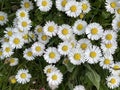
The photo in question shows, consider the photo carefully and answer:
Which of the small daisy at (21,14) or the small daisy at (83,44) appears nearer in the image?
the small daisy at (83,44)

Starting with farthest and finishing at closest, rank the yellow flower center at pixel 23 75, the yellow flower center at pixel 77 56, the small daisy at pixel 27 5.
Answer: the small daisy at pixel 27 5
the yellow flower center at pixel 23 75
the yellow flower center at pixel 77 56

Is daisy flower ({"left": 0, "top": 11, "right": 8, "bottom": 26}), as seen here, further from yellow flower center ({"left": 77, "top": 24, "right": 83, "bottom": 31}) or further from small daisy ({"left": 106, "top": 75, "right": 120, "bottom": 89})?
small daisy ({"left": 106, "top": 75, "right": 120, "bottom": 89})

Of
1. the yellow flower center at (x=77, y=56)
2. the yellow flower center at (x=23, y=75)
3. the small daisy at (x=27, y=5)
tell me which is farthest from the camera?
the small daisy at (x=27, y=5)

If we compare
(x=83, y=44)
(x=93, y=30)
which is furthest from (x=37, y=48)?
(x=93, y=30)

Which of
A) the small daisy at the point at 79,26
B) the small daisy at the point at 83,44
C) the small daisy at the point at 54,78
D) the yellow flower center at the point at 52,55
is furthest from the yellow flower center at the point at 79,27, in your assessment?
the small daisy at the point at 54,78

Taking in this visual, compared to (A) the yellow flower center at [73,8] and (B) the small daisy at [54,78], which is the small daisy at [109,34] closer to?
(A) the yellow flower center at [73,8]
